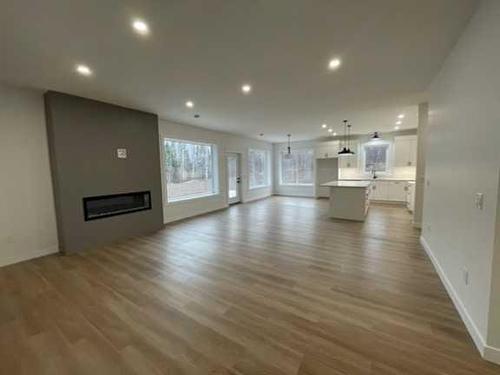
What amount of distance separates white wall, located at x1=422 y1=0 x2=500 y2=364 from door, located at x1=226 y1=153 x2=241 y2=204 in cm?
631

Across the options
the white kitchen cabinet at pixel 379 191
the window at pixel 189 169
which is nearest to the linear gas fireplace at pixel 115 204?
the window at pixel 189 169

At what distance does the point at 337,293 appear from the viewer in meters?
2.55

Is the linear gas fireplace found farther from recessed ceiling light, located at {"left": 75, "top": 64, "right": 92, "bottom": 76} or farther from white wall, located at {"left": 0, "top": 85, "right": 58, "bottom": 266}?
recessed ceiling light, located at {"left": 75, "top": 64, "right": 92, "bottom": 76}

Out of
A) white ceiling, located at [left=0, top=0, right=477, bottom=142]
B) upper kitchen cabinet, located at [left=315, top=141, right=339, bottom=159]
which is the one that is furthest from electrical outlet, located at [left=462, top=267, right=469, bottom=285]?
upper kitchen cabinet, located at [left=315, top=141, right=339, bottom=159]

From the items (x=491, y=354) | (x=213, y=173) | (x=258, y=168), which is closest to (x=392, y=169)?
(x=258, y=168)

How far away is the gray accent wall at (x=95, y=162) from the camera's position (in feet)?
12.5

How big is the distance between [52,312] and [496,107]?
419 centimetres

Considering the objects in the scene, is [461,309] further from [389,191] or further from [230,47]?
[389,191]

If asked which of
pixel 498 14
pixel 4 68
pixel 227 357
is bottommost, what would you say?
pixel 227 357

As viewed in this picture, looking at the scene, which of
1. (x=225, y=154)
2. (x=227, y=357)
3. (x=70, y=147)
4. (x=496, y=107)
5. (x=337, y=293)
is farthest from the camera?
(x=225, y=154)

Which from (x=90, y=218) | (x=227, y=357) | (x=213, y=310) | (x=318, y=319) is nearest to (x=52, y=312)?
(x=213, y=310)

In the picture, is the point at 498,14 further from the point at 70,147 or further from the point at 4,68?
the point at 70,147

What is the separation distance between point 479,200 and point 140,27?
10.6ft

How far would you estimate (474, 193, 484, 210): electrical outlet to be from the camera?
1.79 metres
